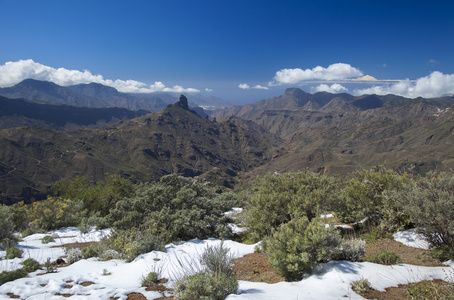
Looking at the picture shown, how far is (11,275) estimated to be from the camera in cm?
514

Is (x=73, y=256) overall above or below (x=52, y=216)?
above

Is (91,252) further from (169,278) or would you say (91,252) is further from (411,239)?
(411,239)

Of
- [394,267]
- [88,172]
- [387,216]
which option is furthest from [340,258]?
[88,172]

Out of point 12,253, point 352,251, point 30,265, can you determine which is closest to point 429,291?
point 352,251

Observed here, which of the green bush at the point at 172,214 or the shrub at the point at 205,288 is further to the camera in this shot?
the green bush at the point at 172,214

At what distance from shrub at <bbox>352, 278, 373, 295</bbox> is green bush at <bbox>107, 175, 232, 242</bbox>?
5588 millimetres

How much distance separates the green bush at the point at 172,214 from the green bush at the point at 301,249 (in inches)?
172

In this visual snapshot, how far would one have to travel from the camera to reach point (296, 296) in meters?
4.34

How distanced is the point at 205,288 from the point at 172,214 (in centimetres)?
610

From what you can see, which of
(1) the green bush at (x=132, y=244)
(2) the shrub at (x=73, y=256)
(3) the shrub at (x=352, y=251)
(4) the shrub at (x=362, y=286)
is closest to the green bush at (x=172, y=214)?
(1) the green bush at (x=132, y=244)

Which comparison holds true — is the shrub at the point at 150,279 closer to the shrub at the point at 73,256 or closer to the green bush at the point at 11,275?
the green bush at the point at 11,275

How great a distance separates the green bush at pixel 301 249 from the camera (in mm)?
5090

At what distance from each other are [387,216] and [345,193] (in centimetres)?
183

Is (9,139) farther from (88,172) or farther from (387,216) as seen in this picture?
(387,216)
